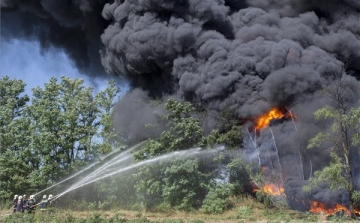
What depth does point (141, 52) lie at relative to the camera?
3406 centimetres

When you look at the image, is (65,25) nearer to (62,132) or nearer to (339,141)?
(62,132)

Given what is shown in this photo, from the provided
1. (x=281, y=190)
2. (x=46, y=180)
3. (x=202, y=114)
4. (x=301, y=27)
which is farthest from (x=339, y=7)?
(x=46, y=180)

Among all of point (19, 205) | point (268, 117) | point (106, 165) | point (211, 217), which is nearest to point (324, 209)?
point (211, 217)

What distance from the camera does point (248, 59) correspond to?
104 feet

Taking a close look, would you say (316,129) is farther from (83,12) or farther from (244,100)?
Answer: (83,12)

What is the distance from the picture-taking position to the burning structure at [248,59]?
2938 cm

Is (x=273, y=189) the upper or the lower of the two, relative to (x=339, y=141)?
lower

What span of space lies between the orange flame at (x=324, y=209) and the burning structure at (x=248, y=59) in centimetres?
12

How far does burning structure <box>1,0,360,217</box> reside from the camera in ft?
96.4

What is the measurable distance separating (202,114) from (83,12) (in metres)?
14.0

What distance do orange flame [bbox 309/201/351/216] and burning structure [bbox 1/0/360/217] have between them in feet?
0.41

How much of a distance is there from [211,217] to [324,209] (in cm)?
613

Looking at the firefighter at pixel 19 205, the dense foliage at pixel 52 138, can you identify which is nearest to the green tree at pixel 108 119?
the dense foliage at pixel 52 138

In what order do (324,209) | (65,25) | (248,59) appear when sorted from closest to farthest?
(324,209), (248,59), (65,25)
